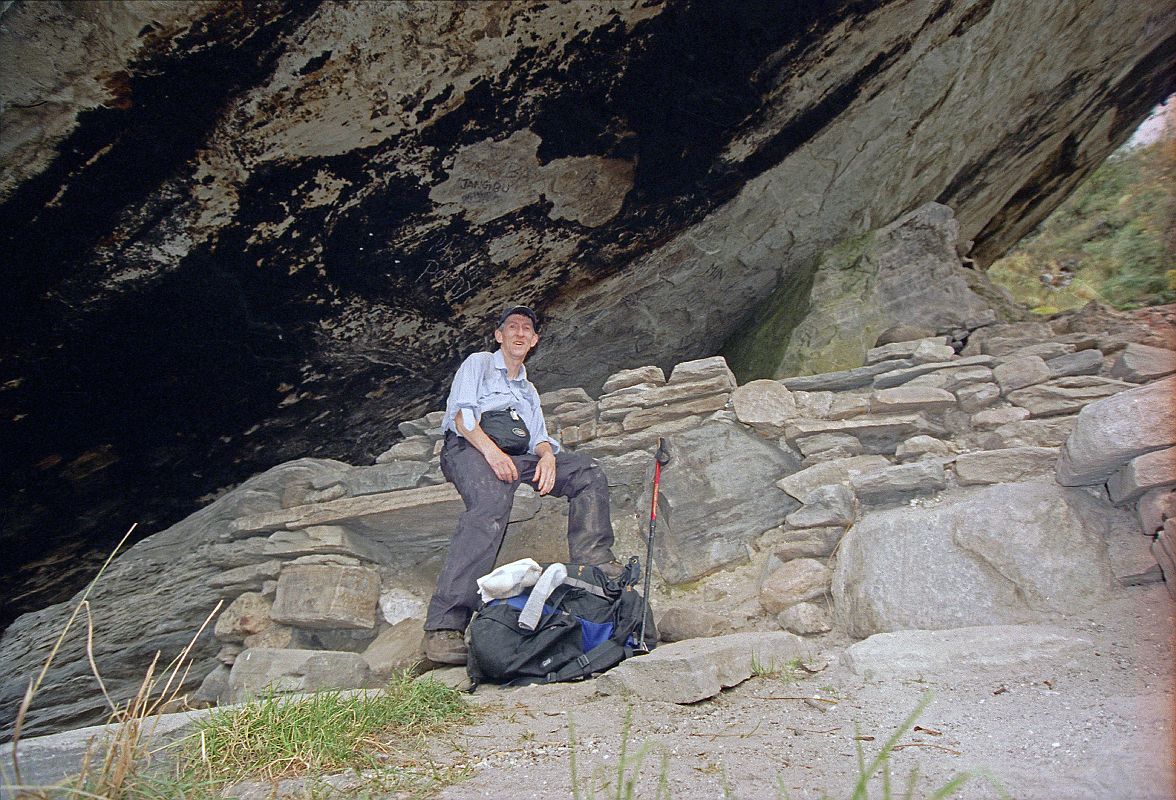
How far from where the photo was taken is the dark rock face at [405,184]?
4.13 meters

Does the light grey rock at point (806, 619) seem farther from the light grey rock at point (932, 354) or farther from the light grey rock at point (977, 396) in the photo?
the light grey rock at point (932, 354)

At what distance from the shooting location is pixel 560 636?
382cm

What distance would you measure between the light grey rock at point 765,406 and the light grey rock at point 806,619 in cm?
150

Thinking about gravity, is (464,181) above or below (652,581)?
above

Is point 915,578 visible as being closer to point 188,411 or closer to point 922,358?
point 922,358

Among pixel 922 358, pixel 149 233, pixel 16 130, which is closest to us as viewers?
pixel 16 130

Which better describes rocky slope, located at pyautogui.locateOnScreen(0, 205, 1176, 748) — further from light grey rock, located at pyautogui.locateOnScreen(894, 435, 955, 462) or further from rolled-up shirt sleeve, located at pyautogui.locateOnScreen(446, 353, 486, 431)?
rolled-up shirt sleeve, located at pyautogui.locateOnScreen(446, 353, 486, 431)

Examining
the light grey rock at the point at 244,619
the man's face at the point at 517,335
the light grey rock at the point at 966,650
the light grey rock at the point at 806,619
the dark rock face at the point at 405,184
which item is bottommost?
the light grey rock at the point at 966,650

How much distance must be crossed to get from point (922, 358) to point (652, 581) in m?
2.62

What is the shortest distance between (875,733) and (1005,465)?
7.77ft

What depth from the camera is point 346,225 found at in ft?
16.7

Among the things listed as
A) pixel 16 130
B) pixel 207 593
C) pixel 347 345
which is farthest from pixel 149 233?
pixel 207 593

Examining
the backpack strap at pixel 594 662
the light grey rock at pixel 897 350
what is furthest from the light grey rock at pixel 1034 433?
the backpack strap at pixel 594 662

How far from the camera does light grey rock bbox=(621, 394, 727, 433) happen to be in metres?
5.66
